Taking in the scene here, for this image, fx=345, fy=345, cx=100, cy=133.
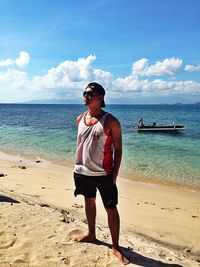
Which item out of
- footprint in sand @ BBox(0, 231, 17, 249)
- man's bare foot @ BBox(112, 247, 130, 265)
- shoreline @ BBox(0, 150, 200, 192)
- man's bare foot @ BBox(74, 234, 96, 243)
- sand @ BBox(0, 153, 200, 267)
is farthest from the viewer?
shoreline @ BBox(0, 150, 200, 192)

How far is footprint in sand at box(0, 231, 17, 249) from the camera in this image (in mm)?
5027

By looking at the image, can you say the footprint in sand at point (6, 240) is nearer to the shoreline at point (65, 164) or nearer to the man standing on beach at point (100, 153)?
the man standing on beach at point (100, 153)

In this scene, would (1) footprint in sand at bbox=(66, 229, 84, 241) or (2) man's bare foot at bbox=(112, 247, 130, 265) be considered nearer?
(2) man's bare foot at bbox=(112, 247, 130, 265)

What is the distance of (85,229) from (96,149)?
5.88 ft

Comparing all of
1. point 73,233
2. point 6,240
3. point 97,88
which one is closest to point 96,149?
point 97,88

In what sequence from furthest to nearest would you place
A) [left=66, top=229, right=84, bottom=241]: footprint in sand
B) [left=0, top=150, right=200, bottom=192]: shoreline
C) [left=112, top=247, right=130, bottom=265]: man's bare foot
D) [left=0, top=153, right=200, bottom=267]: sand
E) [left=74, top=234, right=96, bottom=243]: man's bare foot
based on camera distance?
[left=0, top=150, right=200, bottom=192]: shoreline
[left=66, top=229, right=84, bottom=241]: footprint in sand
[left=74, top=234, right=96, bottom=243]: man's bare foot
[left=0, top=153, right=200, bottom=267]: sand
[left=112, top=247, right=130, bottom=265]: man's bare foot

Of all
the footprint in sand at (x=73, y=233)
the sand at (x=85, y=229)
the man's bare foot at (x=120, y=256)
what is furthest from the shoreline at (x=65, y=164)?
the man's bare foot at (x=120, y=256)

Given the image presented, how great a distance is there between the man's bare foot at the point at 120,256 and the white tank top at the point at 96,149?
1.12 m

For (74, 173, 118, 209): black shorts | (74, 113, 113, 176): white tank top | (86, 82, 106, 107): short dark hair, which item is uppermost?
(86, 82, 106, 107): short dark hair

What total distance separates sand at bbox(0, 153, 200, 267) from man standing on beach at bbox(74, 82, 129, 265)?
19.9 inches

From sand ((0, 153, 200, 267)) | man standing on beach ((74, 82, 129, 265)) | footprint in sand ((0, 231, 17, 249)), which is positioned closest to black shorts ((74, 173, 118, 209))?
man standing on beach ((74, 82, 129, 265))

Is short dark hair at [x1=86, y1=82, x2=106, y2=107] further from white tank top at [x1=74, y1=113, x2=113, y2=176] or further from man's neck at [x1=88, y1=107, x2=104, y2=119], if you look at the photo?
white tank top at [x1=74, y1=113, x2=113, y2=176]

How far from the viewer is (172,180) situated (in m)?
14.6

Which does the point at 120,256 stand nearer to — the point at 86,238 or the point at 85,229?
the point at 86,238
